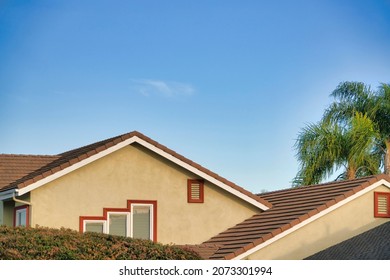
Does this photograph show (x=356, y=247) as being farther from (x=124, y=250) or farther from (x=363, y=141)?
(x=363, y=141)

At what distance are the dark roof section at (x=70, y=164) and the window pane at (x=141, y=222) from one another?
5.04ft

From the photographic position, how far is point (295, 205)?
958 inches

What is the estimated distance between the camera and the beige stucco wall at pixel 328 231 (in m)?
22.8

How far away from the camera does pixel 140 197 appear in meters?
23.7

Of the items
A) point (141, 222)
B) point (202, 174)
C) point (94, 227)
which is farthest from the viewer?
point (202, 174)

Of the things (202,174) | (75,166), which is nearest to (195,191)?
(202,174)

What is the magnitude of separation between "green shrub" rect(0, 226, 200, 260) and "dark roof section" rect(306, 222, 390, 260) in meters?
4.31

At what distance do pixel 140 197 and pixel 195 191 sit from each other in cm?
153

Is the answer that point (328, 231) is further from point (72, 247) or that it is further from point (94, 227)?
point (72, 247)

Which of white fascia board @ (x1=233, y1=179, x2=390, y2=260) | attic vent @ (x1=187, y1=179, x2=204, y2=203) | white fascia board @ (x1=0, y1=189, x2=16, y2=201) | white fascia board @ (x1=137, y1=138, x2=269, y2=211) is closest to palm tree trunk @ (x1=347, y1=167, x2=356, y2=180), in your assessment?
white fascia board @ (x1=137, y1=138, x2=269, y2=211)

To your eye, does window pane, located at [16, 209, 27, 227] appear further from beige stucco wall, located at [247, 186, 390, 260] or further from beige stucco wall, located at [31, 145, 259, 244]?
beige stucco wall, located at [247, 186, 390, 260]
